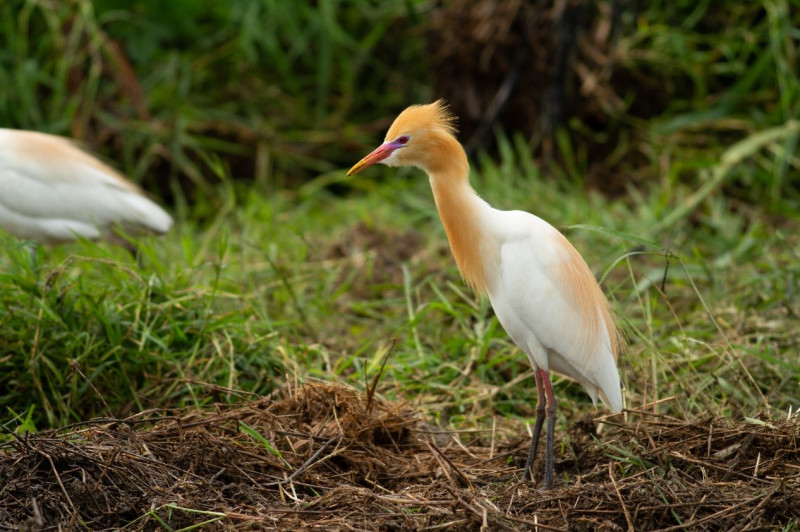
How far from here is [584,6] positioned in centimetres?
558

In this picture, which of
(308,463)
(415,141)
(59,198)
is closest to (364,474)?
(308,463)

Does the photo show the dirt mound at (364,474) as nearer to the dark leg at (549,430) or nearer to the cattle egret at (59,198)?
the dark leg at (549,430)

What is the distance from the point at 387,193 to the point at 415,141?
3080 millimetres

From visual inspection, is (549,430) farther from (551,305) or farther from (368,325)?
(368,325)

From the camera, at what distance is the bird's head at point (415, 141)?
275cm

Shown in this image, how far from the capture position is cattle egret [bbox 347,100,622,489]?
2758 mm

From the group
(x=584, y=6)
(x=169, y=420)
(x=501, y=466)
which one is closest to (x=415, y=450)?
(x=501, y=466)

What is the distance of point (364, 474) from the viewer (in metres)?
2.81

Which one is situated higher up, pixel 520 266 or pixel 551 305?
pixel 520 266

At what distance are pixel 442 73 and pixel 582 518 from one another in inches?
168

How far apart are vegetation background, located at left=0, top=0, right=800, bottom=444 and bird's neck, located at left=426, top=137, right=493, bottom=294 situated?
0.37 meters

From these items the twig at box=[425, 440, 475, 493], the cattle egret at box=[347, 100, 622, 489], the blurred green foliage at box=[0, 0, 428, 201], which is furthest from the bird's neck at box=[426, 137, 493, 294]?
the blurred green foliage at box=[0, 0, 428, 201]

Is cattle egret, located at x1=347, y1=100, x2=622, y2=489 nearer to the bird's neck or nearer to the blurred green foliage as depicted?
the bird's neck

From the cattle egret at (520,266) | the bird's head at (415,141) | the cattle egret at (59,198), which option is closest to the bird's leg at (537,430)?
the cattle egret at (520,266)
